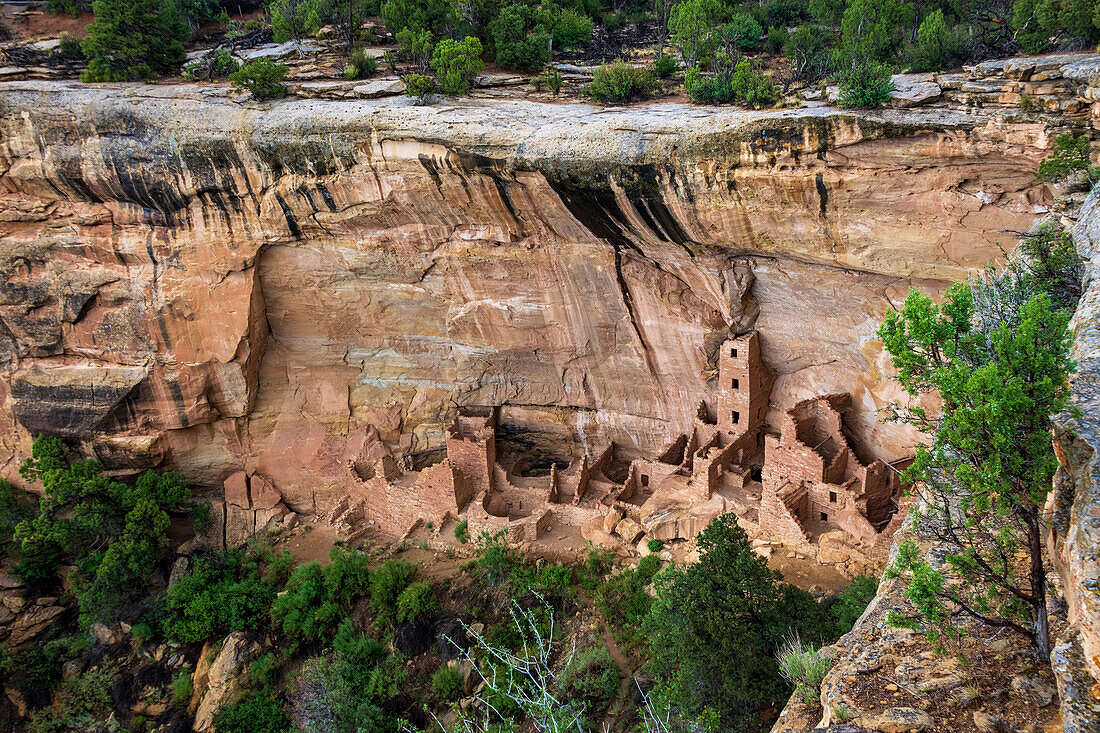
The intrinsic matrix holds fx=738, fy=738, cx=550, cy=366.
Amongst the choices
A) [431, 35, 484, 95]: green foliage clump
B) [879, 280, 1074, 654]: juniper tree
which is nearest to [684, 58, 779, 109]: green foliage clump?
[431, 35, 484, 95]: green foliage clump

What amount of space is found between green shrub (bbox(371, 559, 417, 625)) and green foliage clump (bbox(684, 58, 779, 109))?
42.9 ft

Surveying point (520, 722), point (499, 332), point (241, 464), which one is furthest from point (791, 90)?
point (241, 464)

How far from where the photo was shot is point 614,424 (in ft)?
69.4

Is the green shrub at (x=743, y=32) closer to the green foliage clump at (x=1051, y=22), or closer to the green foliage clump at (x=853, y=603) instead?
the green foliage clump at (x=1051, y=22)

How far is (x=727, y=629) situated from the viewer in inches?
449

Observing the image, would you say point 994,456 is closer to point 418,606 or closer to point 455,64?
point 418,606

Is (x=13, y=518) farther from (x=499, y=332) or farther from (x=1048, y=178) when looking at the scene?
(x=1048, y=178)

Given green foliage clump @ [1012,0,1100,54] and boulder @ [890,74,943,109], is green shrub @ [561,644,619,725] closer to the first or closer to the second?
boulder @ [890,74,943,109]

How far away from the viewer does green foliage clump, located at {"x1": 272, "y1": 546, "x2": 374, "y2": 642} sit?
18562 mm

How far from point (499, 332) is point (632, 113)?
23.9ft

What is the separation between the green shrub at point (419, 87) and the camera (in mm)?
16656

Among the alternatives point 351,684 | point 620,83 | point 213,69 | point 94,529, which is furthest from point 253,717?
point 620,83

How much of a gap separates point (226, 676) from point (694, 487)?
12.5 metres

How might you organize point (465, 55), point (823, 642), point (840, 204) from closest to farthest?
point (823, 642)
point (840, 204)
point (465, 55)
